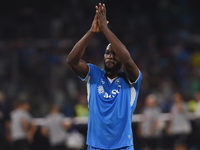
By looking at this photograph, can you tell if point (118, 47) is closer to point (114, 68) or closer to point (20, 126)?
point (114, 68)

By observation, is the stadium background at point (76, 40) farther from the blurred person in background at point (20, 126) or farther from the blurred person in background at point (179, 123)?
the blurred person in background at point (20, 126)

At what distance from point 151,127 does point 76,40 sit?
4.99m

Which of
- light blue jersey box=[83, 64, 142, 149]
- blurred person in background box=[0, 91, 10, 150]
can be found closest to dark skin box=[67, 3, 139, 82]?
light blue jersey box=[83, 64, 142, 149]

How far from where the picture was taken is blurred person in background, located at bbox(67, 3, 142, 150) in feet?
11.4

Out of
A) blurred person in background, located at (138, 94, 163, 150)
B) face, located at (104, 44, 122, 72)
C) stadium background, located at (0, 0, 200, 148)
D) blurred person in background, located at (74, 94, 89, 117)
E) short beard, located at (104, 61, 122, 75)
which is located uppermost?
stadium background, located at (0, 0, 200, 148)

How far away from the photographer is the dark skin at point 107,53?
3.41m

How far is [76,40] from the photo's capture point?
12.9m

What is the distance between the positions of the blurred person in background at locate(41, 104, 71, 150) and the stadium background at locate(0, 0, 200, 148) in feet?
2.77

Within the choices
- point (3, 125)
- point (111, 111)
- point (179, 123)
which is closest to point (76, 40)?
point (3, 125)

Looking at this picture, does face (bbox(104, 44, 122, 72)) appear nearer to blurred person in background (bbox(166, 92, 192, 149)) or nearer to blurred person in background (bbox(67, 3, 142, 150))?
blurred person in background (bbox(67, 3, 142, 150))

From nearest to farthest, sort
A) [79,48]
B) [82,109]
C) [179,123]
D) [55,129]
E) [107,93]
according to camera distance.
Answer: [79,48] → [107,93] → [55,129] → [179,123] → [82,109]

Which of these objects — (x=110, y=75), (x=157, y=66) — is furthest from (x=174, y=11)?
A: (x=110, y=75)

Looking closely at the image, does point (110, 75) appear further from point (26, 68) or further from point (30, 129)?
point (26, 68)

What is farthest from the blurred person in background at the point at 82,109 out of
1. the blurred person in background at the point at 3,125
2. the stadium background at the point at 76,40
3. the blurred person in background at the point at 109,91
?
the blurred person in background at the point at 109,91
